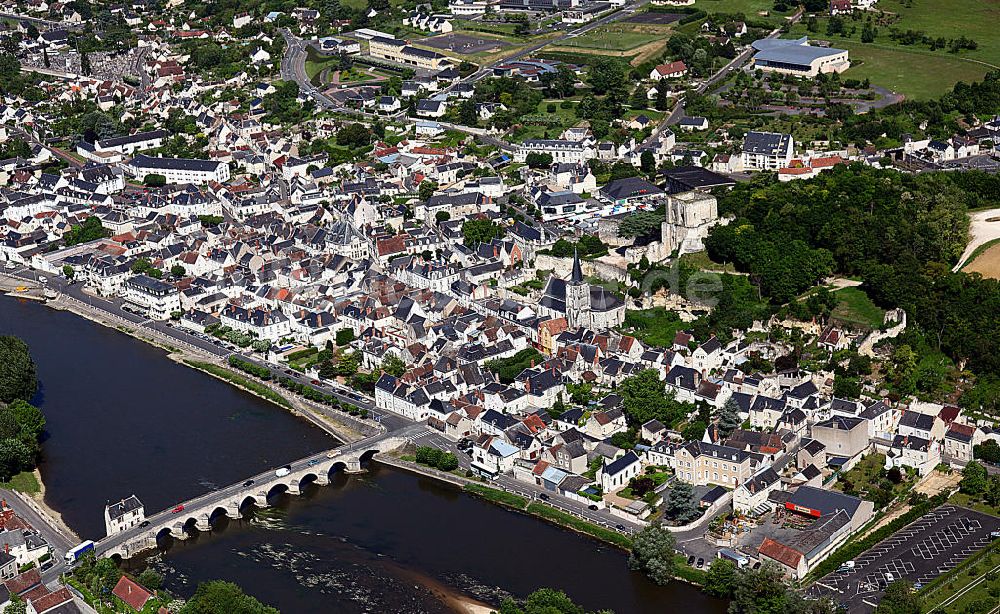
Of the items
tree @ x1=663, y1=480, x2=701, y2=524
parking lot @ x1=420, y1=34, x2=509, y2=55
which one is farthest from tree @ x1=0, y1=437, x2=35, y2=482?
parking lot @ x1=420, y1=34, x2=509, y2=55

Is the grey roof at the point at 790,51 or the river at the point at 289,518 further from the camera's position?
the grey roof at the point at 790,51

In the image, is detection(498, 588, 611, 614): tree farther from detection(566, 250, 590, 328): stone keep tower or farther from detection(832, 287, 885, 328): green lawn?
detection(832, 287, 885, 328): green lawn

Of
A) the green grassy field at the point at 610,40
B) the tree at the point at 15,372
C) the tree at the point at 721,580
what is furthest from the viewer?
the green grassy field at the point at 610,40

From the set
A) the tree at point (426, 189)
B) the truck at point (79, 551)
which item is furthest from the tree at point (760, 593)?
the tree at point (426, 189)

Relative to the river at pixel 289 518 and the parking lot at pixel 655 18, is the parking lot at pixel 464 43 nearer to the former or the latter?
the parking lot at pixel 655 18

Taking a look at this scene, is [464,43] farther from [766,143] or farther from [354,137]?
[766,143]

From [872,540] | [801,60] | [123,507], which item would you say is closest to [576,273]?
[872,540]

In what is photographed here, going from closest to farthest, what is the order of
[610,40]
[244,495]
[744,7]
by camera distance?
[244,495] < [610,40] < [744,7]
